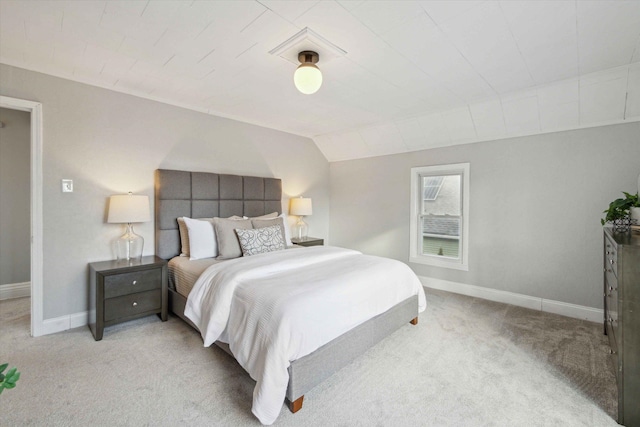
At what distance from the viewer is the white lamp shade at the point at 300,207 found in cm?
460

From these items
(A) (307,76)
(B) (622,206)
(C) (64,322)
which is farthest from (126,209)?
(B) (622,206)

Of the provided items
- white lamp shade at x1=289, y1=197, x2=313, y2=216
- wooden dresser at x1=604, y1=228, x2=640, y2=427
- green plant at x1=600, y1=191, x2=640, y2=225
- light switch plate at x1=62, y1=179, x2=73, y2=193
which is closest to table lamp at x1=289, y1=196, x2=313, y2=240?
white lamp shade at x1=289, y1=197, x2=313, y2=216

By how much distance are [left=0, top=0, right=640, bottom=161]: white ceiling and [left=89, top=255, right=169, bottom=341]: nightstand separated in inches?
71.9

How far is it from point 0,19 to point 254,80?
1753 millimetres

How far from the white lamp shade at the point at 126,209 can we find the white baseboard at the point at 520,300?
3.77 metres

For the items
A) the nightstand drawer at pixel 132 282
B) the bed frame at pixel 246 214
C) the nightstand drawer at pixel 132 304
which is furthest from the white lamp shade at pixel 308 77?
the nightstand drawer at pixel 132 304

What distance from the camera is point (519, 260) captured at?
11.6 feet

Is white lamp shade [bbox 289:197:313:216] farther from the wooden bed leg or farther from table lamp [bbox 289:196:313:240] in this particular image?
the wooden bed leg

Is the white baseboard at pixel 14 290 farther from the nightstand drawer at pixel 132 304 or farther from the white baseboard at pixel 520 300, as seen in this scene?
the white baseboard at pixel 520 300

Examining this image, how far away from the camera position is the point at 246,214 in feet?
13.4

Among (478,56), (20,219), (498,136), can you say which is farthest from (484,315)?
(20,219)

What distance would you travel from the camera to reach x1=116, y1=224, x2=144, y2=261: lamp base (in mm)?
3043

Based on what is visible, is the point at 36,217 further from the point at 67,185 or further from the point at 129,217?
the point at 129,217

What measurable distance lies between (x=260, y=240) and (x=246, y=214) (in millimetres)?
921
